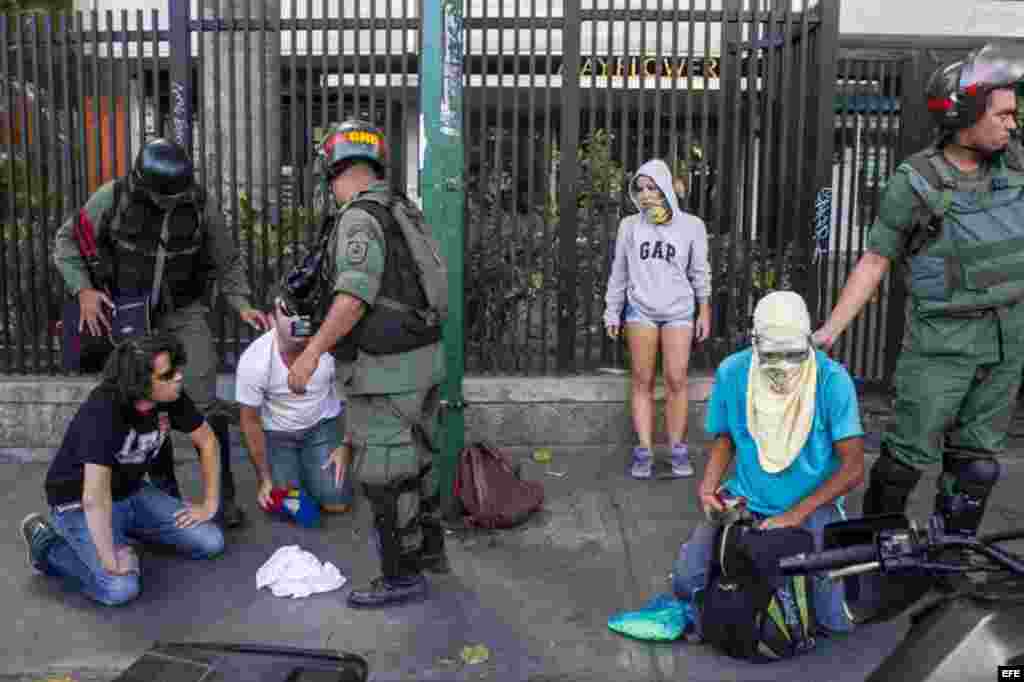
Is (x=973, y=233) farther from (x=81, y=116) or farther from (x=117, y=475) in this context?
(x=81, y=116)

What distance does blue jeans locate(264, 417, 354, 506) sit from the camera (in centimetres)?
550

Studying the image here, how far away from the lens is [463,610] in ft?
14.4

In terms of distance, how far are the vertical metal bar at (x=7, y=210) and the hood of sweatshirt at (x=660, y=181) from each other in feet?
11.9

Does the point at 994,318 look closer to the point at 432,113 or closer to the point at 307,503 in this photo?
the point at 432,113

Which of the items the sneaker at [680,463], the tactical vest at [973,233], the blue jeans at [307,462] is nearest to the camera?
the tactical vest at [973,233]

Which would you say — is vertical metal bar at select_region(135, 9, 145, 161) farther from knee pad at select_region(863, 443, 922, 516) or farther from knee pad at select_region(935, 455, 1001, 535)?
knee pad at select_region(935, 455, 1001, 535)

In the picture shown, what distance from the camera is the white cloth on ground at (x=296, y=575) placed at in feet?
15.0

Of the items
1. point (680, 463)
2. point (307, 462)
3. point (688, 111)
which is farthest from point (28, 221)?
point (680, 463)

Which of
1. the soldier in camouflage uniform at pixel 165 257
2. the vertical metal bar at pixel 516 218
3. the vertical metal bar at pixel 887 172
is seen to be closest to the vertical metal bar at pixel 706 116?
the vertical metal bar at pixel 516 218

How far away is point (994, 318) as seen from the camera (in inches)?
164

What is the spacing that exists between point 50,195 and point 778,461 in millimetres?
4749

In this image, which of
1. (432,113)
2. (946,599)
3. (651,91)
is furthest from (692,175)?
(946,599)

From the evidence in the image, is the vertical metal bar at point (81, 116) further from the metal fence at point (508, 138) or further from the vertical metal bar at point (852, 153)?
the vertical metal bar at point (852, 153)

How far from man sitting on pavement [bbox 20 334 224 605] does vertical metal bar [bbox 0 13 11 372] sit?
2240 millimetres
